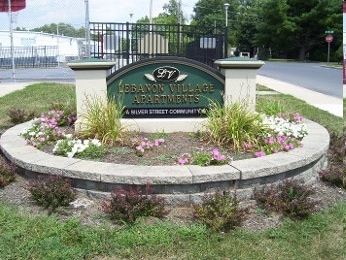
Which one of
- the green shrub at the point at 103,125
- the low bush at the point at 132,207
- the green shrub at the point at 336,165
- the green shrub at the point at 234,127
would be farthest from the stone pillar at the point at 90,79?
the green shrub at the point at 336,165

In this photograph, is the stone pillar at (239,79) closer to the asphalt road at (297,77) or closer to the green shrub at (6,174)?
the green shrub at (6,174)

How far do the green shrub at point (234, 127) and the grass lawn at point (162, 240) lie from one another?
5.36 feet

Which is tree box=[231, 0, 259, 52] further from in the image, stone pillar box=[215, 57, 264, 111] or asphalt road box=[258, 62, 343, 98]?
stone pillar box=[215, 57, 264, 111]

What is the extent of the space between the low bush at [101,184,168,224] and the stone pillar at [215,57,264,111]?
2.70 m

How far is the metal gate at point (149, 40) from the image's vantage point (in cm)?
690

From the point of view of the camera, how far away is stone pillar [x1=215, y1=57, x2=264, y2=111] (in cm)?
605

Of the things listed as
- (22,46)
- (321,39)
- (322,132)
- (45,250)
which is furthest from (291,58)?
(45,250)

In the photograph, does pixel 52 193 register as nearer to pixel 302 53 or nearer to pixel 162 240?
pixel 162 240

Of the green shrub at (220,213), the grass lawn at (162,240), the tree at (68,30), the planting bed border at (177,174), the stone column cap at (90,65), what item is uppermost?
the tree at (68,30)

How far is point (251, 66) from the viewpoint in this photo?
6.05 meters

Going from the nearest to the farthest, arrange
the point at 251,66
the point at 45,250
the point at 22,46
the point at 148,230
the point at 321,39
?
the point at 45,250 → the point at 148,230 → the point at 251,66 → the point at 22,46 → the point at 321,39

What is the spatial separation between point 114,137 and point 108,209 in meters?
1.79

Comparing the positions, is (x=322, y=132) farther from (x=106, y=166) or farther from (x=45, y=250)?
(x=45, y=250)

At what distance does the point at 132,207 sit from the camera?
373cm
